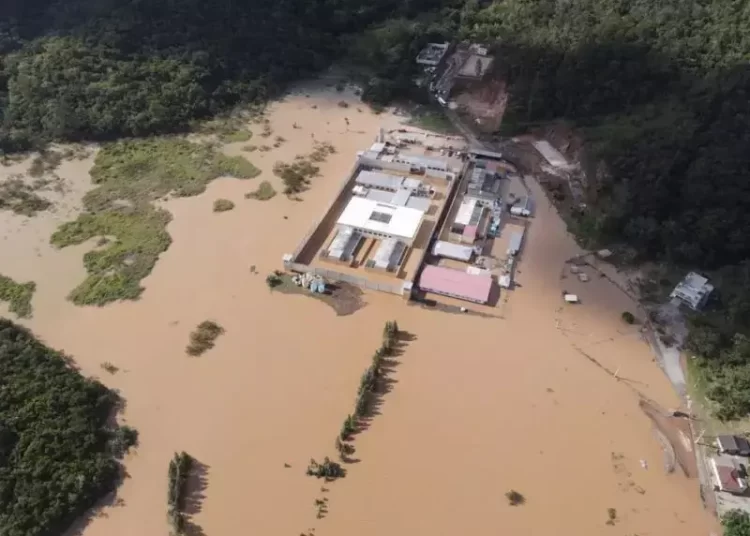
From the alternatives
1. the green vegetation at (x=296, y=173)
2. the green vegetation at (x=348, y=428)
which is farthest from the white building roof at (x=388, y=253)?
the green vegetation at (x=348, y=428)

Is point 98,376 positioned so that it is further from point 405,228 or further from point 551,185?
point 551,185

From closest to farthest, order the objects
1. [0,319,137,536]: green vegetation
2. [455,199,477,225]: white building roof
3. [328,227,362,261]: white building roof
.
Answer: [0,319,137,536]: green vegetation → [328,227,362,261]: white building roof → [455,199,477,225]: white building roof

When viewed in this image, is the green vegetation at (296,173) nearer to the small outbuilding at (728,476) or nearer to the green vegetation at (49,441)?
the green vegetation at (49,441)

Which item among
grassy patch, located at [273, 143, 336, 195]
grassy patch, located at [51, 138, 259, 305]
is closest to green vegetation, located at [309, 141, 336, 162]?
grassy patch, located at [273, 143, 336, 195]

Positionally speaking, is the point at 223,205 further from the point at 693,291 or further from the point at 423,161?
the point at 693,291

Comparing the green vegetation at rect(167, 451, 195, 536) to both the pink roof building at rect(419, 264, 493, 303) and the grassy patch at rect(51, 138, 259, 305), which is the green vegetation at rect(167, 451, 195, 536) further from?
the pink roof building at rect(419, 264, 493, 303)
